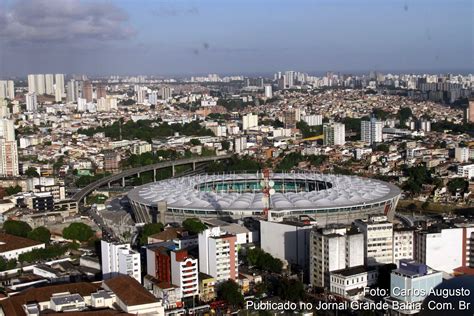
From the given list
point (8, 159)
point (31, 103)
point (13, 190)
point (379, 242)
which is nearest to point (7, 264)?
point (379, 242)

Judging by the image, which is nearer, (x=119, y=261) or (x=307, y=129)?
(x=119, y=261)

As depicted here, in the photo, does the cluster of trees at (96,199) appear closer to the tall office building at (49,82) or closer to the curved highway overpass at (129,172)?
the curved highway overpass at (129,172)

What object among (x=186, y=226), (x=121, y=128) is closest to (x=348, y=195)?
(x=186, y=226)

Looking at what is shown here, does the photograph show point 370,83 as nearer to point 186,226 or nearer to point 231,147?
point 231,147

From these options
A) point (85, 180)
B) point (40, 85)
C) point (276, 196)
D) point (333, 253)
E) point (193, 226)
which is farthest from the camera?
point (40, 85)

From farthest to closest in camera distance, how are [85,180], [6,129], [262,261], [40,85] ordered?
[40,85] → [6,129] → [85,180] → [262,261]

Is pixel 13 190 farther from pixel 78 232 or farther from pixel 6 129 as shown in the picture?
pixel 6 129
